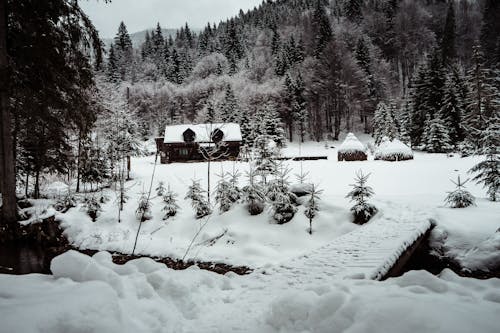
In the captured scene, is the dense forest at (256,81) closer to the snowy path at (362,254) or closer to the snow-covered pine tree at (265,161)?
the snow-covered pine tree at (265,161)

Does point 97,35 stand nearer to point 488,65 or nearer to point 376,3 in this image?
point 488,65

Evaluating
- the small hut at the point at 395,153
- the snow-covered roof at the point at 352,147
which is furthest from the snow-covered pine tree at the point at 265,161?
the small hut at the point at 395,153

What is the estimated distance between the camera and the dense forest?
9.01 meters

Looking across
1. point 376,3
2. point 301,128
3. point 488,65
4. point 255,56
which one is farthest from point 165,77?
point 488,65

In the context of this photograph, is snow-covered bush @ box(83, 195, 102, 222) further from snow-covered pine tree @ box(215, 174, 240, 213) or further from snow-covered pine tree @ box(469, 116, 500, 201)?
snow-covered pine tree @ box(469, 116, 500, 201)

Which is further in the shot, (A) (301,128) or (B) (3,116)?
(A) (301,128)

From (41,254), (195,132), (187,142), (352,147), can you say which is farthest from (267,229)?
(195,132)

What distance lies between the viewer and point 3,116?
→ 28.0 feet

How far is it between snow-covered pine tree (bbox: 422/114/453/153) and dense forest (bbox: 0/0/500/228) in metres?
0.11

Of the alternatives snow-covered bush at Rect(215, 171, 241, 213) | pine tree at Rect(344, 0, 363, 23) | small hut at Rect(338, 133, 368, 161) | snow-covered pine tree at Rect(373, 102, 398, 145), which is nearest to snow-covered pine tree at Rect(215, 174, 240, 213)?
snow-covered bush at Rect(215, 171, 241, 213)

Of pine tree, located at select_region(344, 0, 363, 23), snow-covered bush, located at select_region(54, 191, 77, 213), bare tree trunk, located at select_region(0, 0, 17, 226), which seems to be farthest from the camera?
pine tree, located at select_region(344, 0, 363, 23)

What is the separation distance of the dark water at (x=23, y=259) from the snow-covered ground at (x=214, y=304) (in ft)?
17.6

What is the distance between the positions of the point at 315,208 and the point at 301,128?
1506 inches

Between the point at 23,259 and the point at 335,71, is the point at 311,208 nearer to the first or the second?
the point at 23,259
